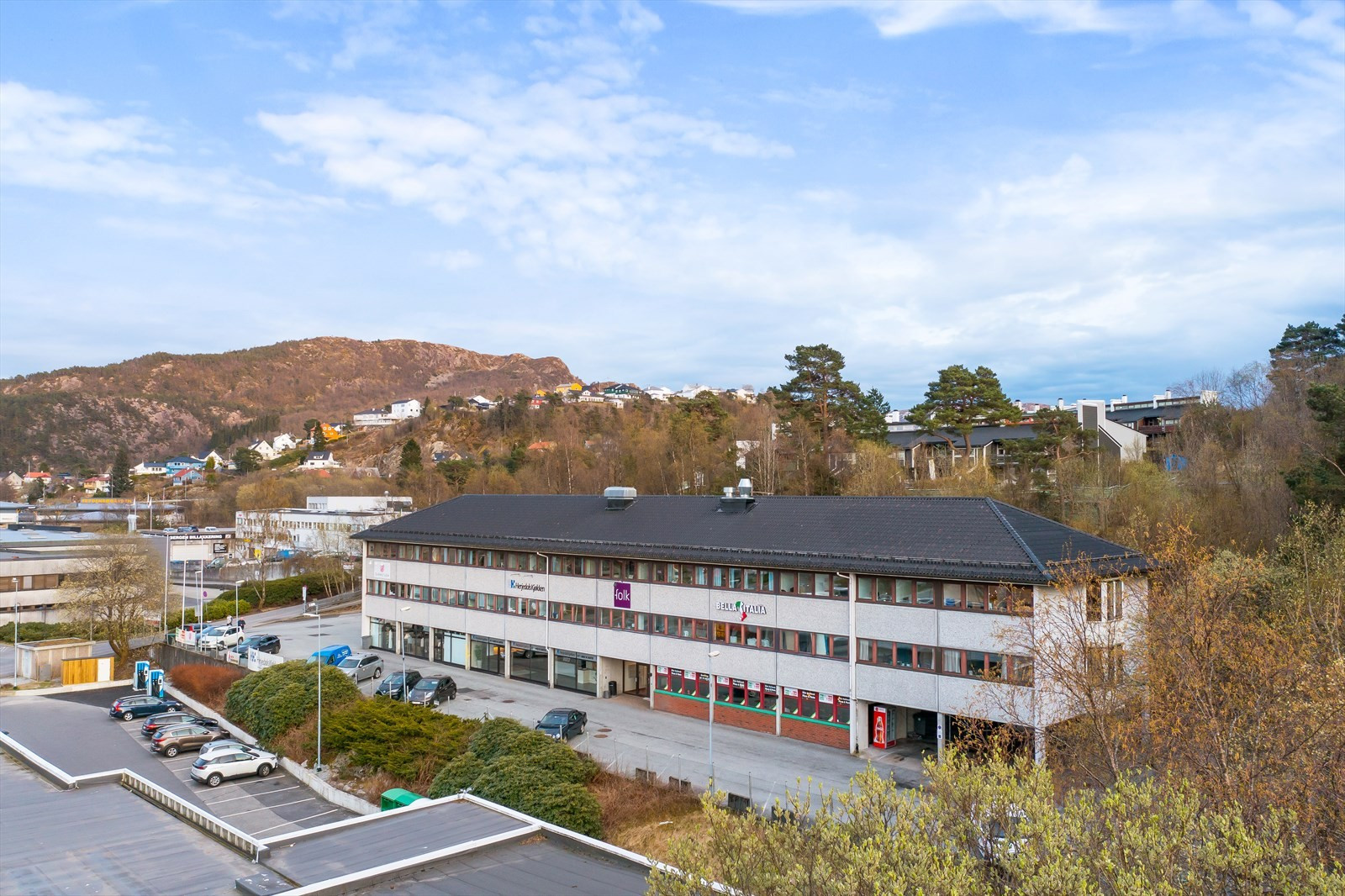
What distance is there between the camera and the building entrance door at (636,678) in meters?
41.5

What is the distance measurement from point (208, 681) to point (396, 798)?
968 inches

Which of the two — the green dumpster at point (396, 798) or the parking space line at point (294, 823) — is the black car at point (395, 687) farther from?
the green dumpster at point (396, 798)

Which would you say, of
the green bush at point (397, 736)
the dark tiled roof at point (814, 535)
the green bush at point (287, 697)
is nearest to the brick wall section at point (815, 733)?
the dark tiled roof at point (814, 535)

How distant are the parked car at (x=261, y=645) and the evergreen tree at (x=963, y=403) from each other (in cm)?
4494

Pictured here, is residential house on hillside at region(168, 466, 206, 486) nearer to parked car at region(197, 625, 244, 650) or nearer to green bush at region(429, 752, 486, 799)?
parked car at region(197, 625, 244, 650)

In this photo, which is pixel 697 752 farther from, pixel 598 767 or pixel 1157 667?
pixel 1157 667

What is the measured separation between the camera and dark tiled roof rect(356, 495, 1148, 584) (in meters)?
28.9

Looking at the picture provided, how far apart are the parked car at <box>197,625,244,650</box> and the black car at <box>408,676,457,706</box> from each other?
838 inches

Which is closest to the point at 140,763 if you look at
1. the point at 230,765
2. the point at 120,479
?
the point at 230,765

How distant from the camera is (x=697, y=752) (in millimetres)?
31766

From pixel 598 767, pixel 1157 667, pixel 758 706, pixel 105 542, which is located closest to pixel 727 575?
pixel 758 706

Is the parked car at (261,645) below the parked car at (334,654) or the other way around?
below

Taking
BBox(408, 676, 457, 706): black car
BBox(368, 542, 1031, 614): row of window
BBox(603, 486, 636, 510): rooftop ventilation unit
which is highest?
BBox(603, 486, 636, 510): rooftop ventilation unit

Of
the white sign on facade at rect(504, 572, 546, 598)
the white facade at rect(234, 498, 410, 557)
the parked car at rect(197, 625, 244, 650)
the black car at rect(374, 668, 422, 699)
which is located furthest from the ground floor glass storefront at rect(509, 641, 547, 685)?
the white facade at rect(234, 498, 410, 557)
